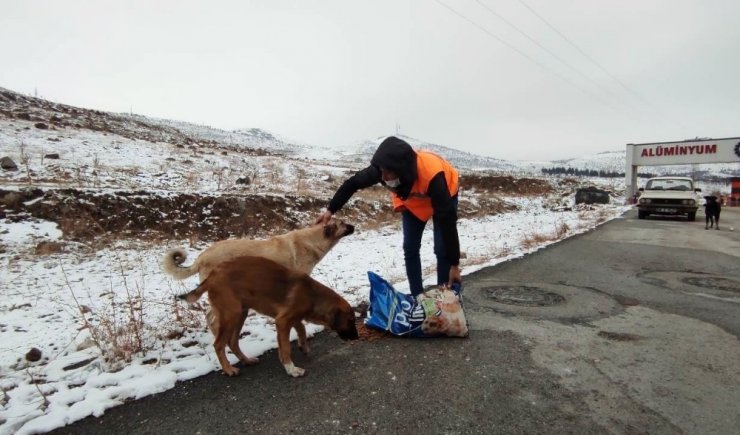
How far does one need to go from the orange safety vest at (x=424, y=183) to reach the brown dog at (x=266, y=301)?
54.5 inches

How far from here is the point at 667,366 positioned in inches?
138

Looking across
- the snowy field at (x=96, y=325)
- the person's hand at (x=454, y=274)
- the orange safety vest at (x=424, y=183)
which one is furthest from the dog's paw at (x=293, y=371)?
the orange safety vest at (x=424, y=183)

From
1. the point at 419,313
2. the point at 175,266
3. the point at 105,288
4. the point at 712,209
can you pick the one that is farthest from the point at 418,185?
the point at 712,209

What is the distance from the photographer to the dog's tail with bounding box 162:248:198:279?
409 cm

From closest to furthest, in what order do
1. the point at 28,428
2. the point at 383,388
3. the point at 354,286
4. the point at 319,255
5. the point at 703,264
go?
the point at 28,428 → the point at 383,388 → the point at 319,255 → the point at 354,286 → the point at 703,264

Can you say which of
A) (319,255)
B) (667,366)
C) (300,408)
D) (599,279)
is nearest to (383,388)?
(300,408)

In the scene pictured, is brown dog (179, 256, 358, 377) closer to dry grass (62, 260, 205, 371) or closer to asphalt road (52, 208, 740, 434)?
asphalt road (52, 208, 740, 434)

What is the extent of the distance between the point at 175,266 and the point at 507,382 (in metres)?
3.34

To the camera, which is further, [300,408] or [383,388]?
[383,388]

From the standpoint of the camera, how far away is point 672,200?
1880cm

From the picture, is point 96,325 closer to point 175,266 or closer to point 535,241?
point 175,266

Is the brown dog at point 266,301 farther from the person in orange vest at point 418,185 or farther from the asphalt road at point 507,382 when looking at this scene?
the person in orange vest at point 418,185

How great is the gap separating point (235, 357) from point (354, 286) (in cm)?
300

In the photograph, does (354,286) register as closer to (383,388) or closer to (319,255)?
(319,255)
